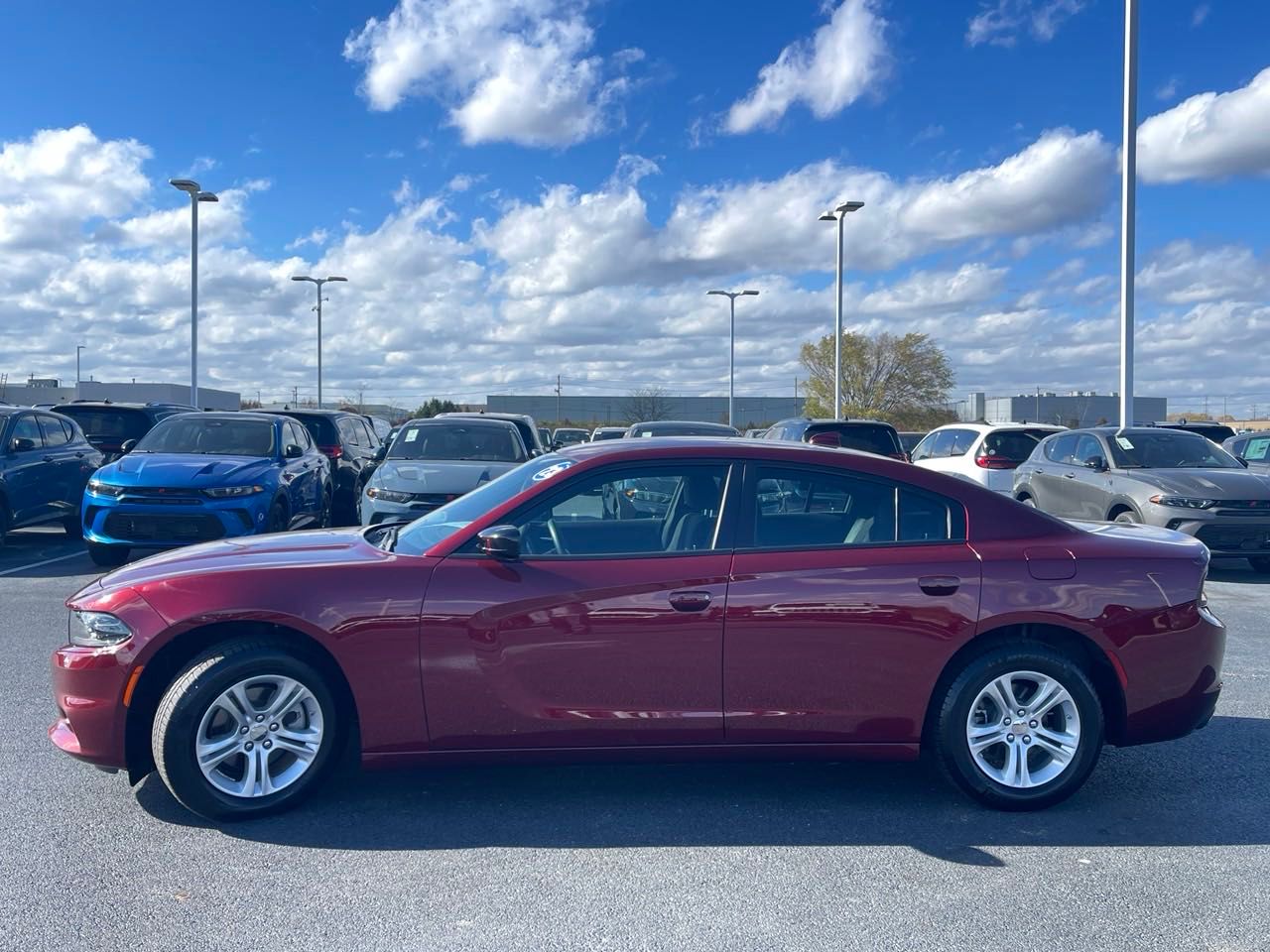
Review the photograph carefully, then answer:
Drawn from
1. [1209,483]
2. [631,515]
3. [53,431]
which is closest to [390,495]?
[53,431]

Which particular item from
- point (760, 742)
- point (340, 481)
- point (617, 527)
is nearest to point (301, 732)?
point (617, 527)

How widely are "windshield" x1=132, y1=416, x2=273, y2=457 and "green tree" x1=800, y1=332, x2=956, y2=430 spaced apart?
42.7m

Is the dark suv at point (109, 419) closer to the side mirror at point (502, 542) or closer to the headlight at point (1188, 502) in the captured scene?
the headlight at point (1188, 502)

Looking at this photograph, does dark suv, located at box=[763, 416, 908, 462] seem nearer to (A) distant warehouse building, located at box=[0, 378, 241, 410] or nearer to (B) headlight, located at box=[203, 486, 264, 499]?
(B) headlight, located at box=[203, 486, 264, 499]

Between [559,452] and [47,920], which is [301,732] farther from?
[559,452]

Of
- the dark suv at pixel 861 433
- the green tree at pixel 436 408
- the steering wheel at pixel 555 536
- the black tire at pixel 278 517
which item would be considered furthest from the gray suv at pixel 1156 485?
the green tree at pixel 436 408

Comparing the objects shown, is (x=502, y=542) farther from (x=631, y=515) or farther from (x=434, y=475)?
(x=434, y=475)

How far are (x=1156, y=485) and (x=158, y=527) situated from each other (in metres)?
9.93

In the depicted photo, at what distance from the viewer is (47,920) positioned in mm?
3531

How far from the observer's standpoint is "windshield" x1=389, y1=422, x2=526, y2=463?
40.7 feet

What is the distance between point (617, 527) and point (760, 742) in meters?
1.07

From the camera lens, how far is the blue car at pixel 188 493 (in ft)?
34.2

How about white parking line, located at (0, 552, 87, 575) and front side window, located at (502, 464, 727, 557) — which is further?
white parking line, located at (0, 552, 87, 575)

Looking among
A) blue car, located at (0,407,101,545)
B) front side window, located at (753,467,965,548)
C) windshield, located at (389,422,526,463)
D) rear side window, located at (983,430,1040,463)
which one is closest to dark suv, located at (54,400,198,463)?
blue car, located at (0,407,101,545)
